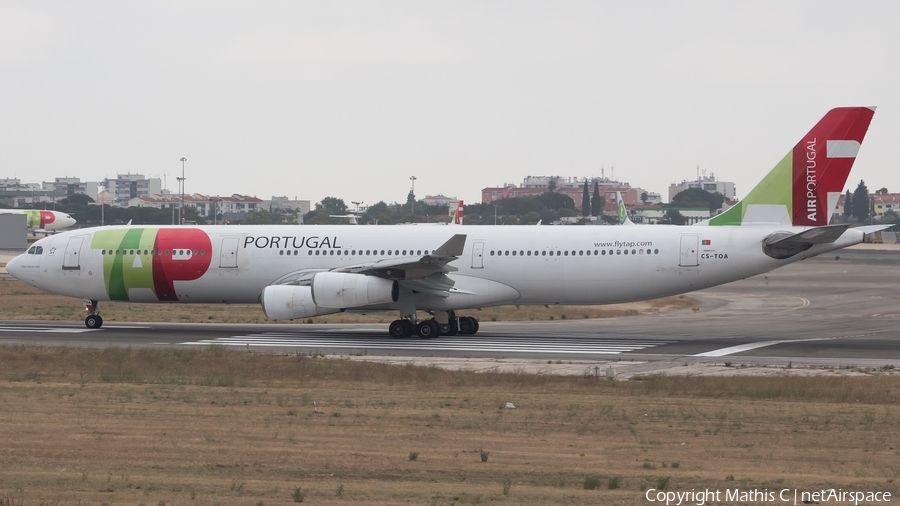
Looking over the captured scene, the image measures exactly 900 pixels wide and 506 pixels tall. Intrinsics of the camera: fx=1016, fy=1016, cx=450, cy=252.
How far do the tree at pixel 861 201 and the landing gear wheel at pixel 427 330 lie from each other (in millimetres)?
146925

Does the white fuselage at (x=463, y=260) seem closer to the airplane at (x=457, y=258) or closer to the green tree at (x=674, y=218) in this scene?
the airplane at (x=457, y=258)

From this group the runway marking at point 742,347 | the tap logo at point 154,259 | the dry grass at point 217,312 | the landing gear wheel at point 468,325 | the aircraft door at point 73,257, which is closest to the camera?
the runway marking at point 742,347

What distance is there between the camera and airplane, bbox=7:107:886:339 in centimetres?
2931

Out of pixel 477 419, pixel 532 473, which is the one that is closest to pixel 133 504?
pixel 532 473

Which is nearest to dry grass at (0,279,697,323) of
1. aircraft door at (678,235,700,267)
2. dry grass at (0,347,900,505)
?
aircraft door at (678,235,700,267)

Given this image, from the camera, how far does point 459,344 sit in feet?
94.8

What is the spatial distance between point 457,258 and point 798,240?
982cm

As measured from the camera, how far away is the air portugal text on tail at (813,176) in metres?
29.1

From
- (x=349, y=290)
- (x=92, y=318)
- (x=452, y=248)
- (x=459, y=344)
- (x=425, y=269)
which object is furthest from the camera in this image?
(x=92, y=318)

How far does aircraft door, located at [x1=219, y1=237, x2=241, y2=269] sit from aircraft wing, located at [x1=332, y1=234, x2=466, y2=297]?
3993 mm

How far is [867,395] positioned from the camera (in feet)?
60.2

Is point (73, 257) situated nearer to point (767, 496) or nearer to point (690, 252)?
point (690, 252)

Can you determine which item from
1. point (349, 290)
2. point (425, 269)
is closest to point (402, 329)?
point (425, 269)

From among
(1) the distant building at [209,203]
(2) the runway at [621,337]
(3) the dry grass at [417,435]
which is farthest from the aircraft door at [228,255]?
(1) the distant building at [209,203]
